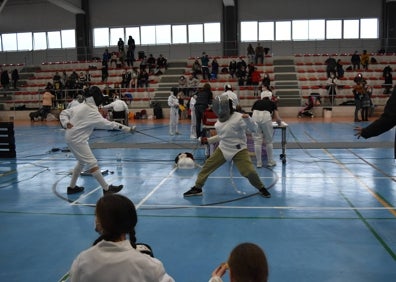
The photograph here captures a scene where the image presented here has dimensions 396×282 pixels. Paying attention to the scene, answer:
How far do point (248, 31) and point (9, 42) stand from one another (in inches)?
832

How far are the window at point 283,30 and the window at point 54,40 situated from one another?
723 inches

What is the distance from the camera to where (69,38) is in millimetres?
33844

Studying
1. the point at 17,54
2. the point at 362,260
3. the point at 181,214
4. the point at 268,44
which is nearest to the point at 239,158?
the point at 181,214

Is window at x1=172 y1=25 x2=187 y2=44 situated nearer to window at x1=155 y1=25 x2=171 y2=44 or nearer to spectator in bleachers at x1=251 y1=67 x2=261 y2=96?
window at x1=155 y1=25 x2=171 y2=44

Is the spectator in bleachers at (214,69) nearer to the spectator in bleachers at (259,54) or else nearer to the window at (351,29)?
the spectator in bleachers at (259,54)

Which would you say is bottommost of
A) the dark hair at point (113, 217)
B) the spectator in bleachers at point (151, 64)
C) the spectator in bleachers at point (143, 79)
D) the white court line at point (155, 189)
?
the white court line at point (155, 189)

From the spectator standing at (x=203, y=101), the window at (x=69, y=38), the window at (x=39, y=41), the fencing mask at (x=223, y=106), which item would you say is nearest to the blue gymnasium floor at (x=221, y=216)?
the fencing mask at (x=223, y=106)

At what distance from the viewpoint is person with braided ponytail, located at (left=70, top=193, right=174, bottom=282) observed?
2.11m

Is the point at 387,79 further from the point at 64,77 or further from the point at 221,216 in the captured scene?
the point at 221,216

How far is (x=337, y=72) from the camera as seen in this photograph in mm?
25891

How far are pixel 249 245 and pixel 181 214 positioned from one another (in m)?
3.89

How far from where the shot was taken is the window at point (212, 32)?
31.5 meters

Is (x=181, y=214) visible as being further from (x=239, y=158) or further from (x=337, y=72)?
(x=337, y=72)

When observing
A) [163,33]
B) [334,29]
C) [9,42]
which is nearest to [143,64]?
[163,33]
